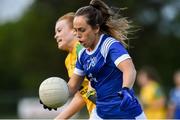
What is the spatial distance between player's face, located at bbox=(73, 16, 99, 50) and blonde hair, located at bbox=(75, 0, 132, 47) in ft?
0.26

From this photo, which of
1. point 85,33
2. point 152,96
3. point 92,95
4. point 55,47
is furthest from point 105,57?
point 55,47

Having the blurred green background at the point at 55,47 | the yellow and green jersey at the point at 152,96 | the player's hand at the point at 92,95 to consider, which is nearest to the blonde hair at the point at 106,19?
the player's hand at the point at 92,95

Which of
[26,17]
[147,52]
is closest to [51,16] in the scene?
[147,52]

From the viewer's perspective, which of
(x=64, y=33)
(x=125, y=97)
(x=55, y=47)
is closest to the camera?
(x=125, y=97)

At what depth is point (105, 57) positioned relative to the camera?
6469 mm

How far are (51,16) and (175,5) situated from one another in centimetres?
617

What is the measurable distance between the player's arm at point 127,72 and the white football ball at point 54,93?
712mm

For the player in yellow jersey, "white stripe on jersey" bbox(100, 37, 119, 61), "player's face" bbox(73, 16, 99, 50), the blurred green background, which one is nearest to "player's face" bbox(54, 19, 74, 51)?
the player in yellow jersey

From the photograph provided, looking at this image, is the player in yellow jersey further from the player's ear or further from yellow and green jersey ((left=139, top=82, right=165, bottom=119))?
yellow and green jersey ((left=139, top=82, right=165, bottom=119))

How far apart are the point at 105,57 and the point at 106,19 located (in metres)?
0.41

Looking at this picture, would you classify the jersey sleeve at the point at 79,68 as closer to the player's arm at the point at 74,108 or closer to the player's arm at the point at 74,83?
the player's arm at the point at 74,83

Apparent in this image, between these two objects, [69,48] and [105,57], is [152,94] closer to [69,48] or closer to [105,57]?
[69,48]

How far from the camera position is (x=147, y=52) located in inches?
1463

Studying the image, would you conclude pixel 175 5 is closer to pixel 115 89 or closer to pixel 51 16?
pixel 51 16
